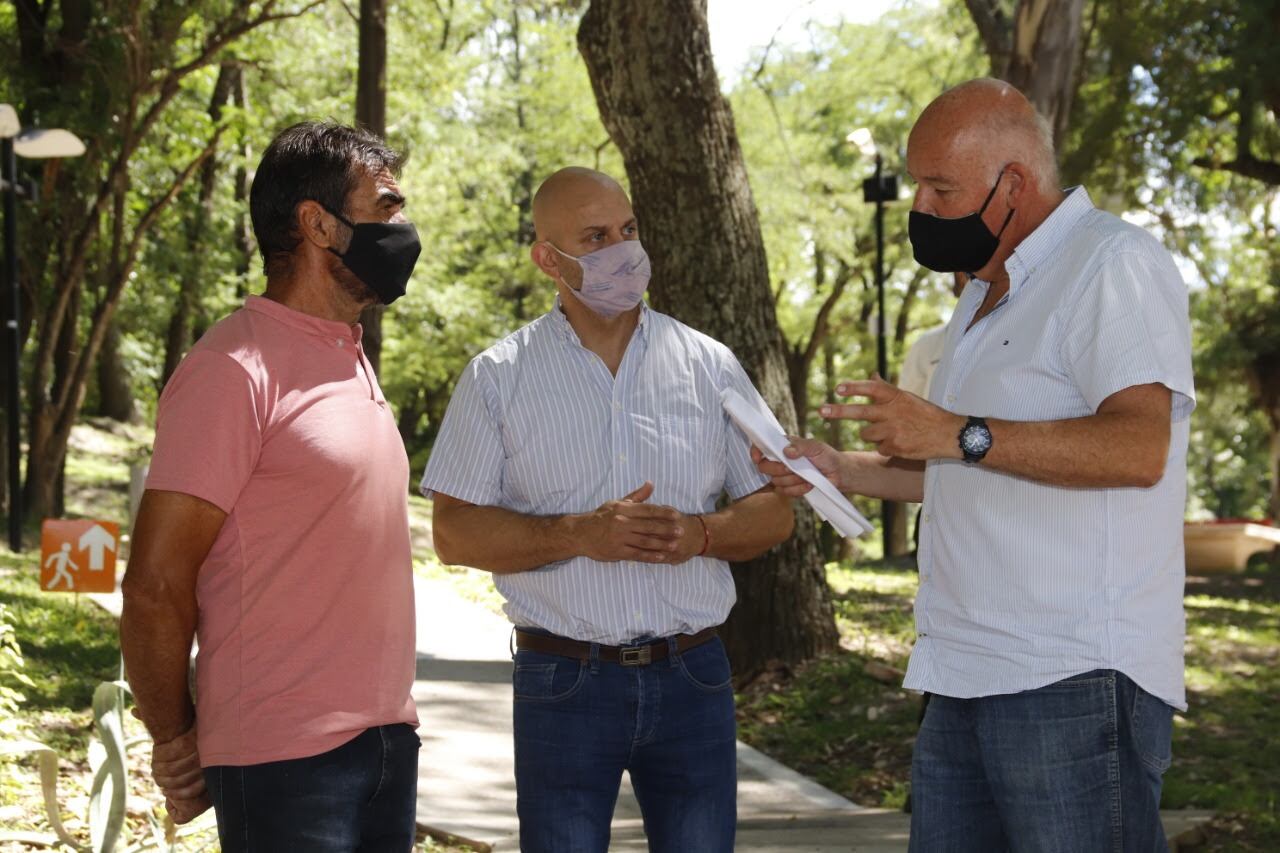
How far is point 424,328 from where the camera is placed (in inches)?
1262

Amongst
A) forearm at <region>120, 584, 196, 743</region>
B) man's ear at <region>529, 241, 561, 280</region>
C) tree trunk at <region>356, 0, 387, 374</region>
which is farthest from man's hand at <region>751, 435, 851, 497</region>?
tree trunk at <region>356, 0, 387, 374</region>

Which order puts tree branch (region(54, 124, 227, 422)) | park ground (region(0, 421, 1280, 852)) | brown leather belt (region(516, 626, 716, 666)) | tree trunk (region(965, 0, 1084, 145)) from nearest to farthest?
1. brown leather belt (region(516, 626, 716, 666))
2. park ground (region(0, 421, 1280, 852))
3. tree trunk (region(965, 0, 1084, 145))
4. tree branch (region(54, 124, 227, 422))

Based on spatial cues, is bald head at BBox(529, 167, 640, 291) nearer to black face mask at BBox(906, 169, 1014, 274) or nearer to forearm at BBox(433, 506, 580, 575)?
forearm at BBox(433, 506, 580, 575)

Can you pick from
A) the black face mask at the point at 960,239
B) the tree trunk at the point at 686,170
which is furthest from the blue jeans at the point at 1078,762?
the tree trunk at the point at 686,170

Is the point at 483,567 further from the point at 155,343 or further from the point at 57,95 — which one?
the point at 155,343

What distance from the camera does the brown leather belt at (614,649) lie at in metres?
3.57

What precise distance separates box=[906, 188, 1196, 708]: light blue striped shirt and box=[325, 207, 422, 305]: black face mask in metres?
1.28

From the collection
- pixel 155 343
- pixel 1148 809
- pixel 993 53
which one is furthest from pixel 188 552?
pixel 155 343

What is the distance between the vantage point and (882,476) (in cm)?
380

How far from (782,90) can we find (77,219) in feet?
54.8

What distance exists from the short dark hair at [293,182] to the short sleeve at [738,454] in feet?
3.86

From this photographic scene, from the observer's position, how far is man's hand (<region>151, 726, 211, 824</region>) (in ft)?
9.44

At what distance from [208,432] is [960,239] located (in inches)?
66.3

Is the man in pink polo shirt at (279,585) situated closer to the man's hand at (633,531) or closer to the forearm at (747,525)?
the man's hand at (633,531)
